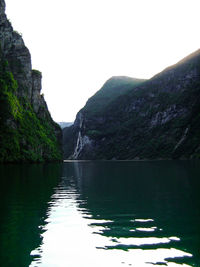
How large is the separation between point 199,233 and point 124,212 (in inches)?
277

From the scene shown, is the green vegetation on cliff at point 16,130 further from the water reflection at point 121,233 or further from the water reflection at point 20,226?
the water reflection at point 121,233

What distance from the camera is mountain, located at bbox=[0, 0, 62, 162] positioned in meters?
115

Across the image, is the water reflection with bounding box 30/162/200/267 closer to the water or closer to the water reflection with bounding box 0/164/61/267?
the water

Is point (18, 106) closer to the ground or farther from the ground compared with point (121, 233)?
farther from the ground

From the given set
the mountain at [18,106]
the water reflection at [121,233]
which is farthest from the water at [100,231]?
the mountain at [18,106]

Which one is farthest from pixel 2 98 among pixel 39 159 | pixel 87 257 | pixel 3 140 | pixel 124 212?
pixel 87 257

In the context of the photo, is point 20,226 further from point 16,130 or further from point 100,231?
point 16,130

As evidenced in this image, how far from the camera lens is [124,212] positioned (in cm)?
2245

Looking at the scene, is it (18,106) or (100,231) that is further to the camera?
(18,106)

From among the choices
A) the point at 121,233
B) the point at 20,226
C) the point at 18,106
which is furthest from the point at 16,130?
the point at 121,233

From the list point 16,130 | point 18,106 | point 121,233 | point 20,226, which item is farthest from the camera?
point 18,106

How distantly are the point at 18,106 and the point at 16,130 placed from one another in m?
18.9

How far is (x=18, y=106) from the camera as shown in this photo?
138 meters

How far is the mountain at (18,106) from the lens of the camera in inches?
4515
